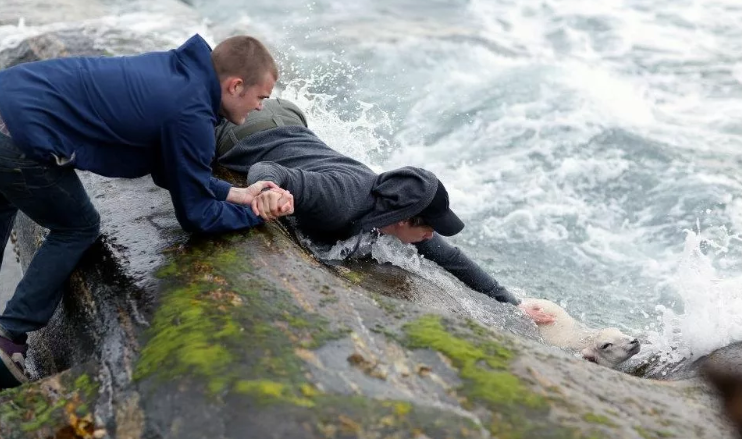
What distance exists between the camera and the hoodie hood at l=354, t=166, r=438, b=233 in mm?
5285

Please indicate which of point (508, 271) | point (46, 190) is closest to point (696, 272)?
point (508, 271)

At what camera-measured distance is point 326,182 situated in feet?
16.9

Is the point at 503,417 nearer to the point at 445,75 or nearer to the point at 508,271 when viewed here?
the point at 508,271

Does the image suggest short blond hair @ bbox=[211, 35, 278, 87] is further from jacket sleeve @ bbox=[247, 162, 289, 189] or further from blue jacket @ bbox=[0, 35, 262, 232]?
jacket sleeve @ bbox=[247, 162, 289, 189]

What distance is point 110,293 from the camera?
4109 millimetres

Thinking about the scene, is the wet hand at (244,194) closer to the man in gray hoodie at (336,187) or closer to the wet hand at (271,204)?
the wet hand at (271,204)

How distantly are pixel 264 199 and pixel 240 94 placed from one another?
2.26ft

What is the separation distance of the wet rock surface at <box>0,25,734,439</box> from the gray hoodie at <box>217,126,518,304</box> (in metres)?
0.79

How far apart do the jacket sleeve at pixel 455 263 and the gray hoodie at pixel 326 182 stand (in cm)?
82

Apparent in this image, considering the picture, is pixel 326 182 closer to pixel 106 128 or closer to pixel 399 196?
pixel 399 196

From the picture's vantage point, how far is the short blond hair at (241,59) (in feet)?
13.1

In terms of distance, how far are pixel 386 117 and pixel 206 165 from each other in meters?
7.02

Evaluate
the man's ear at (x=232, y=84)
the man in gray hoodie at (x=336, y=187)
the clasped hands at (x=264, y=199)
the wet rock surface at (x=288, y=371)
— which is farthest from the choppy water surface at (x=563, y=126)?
the man's ear at (x=232, y=84)

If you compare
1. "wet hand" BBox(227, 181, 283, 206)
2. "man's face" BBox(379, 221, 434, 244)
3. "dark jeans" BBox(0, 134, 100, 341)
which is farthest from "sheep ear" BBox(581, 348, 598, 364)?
"dark jeans" BBox(0, 134, 100, 341)
